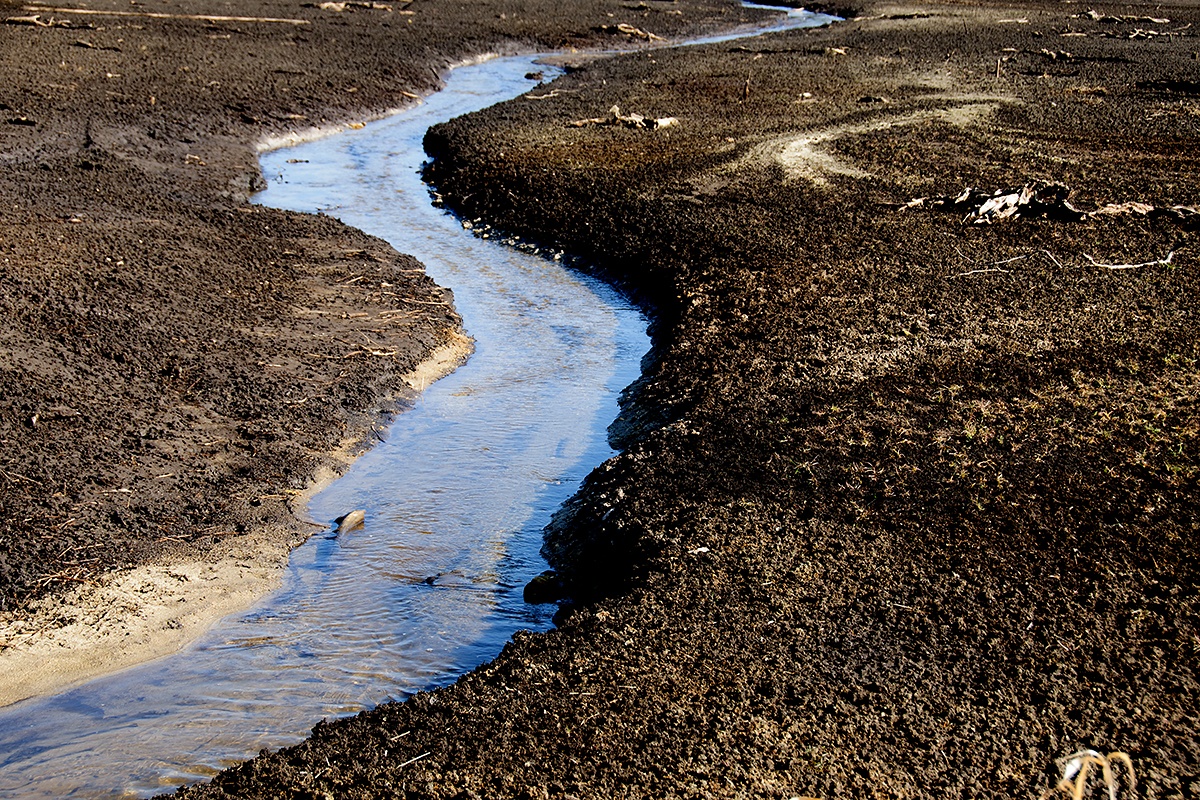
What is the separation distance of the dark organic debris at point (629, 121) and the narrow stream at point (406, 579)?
652 cm

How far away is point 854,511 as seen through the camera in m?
6.98

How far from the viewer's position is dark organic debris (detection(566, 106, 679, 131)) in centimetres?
1839

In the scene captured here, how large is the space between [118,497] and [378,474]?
188 centimetres

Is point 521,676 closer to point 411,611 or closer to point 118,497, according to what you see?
point 411,611

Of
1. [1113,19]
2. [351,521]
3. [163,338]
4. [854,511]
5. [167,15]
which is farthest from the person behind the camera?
[1113,19]

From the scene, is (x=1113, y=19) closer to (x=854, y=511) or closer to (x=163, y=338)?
(x=854, y=511)

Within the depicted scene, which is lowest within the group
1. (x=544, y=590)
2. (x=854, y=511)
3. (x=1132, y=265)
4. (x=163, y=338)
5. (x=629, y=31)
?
(x=544, y=590)

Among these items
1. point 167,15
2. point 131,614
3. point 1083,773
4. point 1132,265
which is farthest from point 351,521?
point 167,15

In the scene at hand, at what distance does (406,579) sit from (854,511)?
296cm

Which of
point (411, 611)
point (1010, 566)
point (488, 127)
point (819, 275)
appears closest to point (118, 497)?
point (411, 611)

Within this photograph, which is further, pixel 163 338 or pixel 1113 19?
pixel 1113 19

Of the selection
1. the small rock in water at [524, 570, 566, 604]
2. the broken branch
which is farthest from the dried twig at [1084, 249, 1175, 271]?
the broken branch

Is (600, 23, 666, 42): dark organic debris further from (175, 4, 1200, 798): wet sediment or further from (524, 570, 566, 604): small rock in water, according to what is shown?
(524, 570, 566, 604): small rock in water

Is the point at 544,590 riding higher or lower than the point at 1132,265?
lower
